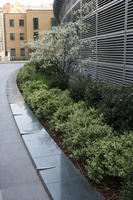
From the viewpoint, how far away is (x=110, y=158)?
348cm

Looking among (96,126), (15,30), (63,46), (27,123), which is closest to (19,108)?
(27,123)

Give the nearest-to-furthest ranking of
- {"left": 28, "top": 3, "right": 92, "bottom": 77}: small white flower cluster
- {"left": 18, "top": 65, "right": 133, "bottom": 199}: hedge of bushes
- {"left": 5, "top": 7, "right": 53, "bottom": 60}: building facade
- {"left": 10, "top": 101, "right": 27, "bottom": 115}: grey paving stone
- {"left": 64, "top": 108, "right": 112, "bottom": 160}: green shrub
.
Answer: {"left": 18, "top": 65, "right": 133, "bottom": 199}: hedge of bushes, {"left": 64, "top": 108, "right": 112, "bottom": 160}: green shrub, {"left": 10, "top": 101, "right": 27, "bottom": 115}: grey paving stone, {"left": 28, "top": 3, "right": 92, "bottom": 77}: small white flower cluster, {"left": 5, "top": 7, "right": 53, "bottom": 60}: building facade

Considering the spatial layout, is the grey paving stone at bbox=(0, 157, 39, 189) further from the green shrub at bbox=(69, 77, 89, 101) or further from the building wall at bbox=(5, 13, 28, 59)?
the building wall at bbox=(5, 13, 28, 59)

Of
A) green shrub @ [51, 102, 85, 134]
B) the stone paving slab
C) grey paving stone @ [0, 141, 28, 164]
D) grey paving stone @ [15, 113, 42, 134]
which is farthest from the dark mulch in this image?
grey paving stone @ [15, 113, 42, 134]

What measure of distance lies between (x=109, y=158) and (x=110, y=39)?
4.66m

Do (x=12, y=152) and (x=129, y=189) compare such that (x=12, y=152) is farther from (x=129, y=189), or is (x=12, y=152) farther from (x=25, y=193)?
(x=129, y=189)

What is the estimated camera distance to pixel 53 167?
13.3 feet

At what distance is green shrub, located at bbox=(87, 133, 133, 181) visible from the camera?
337 cm

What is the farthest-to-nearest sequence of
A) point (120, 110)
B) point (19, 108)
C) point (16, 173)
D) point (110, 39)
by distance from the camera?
1. point (19, 108)
2. point (110, 39)
3. point (120, 110)
4. point (16, 173)

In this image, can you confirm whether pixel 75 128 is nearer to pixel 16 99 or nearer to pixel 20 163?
pixel 20 163

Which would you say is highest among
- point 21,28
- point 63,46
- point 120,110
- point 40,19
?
point 40,19

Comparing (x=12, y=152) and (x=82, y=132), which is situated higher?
(x=82, y=132)

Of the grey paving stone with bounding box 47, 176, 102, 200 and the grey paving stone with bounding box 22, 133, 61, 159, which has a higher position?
the grey paving stone with bounding box 22, 133, 61, 159

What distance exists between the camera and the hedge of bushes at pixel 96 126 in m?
3.49
